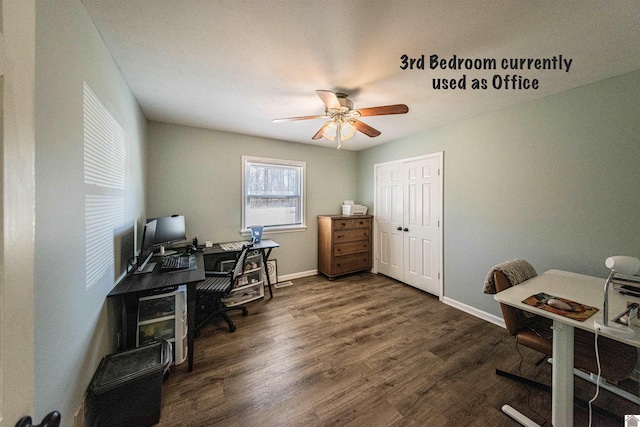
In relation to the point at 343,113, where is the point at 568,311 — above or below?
below

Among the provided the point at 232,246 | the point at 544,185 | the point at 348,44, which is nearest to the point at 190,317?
the point at 232,246

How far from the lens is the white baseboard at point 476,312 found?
97.7 inches

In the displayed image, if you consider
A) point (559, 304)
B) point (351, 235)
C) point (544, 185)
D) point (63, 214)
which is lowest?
point (559, 304)

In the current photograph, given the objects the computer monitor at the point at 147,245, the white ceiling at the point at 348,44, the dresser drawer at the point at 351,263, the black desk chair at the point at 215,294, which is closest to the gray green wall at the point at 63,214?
the white ceiling at the point at 348,44

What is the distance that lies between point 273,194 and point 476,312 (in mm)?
3244

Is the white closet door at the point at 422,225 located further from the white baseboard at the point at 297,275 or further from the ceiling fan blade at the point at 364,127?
the white baseboard at the point at 297,275

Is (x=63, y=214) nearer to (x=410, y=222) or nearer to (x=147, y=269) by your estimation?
(x=147, y=269)

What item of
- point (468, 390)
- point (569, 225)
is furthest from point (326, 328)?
point (569, 225)

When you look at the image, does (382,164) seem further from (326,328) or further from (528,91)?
(326,328)

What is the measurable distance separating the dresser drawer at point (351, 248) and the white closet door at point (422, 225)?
737 mm

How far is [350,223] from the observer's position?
155 inches

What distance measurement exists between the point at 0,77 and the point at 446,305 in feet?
12.2

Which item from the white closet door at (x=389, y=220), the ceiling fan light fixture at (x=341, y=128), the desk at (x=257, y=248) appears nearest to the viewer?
the ceiling fan light fixture at (x=341, y=128)

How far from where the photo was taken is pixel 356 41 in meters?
1.47
